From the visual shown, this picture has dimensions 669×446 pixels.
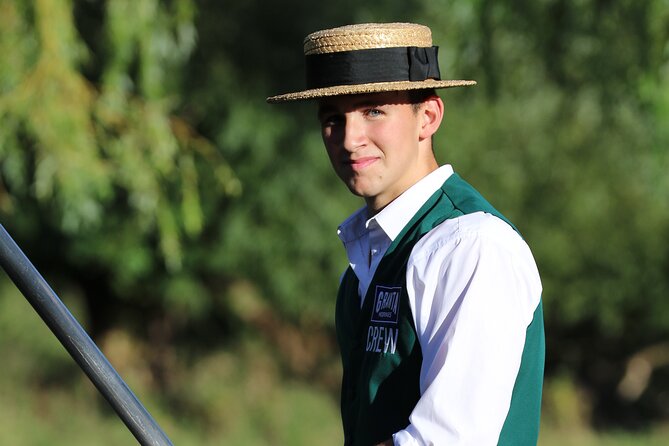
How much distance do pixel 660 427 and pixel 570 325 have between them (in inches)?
59.7

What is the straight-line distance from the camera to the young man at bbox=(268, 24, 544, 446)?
183 centimetres

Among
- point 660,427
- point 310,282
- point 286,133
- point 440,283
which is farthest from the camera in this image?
point 660,427

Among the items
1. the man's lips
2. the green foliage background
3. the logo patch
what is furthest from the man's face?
the green foliage background

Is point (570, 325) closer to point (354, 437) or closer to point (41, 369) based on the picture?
point (41, 369)

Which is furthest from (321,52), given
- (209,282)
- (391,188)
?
(209,282)

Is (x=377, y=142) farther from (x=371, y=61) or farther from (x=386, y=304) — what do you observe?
(x=386, y=304)

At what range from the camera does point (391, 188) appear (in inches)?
85.6

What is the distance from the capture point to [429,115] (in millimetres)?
2225

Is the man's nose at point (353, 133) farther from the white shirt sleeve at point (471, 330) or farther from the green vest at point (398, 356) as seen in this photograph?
the white shirt sleeve at point (471, 330)

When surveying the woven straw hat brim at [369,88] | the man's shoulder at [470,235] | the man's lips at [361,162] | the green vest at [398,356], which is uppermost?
the woven straw hat brim at [369,88]

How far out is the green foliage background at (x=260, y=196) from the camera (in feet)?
19.5

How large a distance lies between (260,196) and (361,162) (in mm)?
7517

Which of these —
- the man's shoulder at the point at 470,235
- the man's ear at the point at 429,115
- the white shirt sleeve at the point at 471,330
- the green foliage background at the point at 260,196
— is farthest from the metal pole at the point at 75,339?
the green foliage background at the point at 260,196

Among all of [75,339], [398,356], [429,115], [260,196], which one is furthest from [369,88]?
[260,196]
